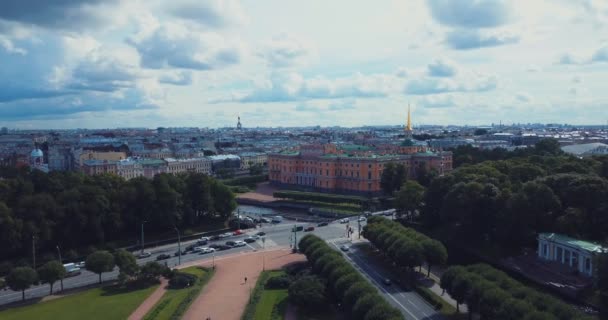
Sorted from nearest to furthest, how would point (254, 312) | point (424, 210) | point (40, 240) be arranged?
point (254, 312)
point (40, 240)
point (424, 210)

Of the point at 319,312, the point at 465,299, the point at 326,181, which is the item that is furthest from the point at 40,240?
the point at 326,181

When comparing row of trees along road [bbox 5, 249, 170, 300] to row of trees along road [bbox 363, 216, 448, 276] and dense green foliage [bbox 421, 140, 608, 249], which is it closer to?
row of trees along road [bbox 363, 216, 448, 276]

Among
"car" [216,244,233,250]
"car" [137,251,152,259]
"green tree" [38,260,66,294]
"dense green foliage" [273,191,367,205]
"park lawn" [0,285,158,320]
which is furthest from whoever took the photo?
"dense green foliage" [273,191,367,205]

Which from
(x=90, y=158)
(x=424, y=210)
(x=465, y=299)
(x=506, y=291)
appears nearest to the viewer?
(x=506, y=291)

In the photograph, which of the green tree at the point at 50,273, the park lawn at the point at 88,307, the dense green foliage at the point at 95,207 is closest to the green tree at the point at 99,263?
the park lawn at the point at 88,307

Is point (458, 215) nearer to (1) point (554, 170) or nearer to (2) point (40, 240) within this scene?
(1) point (554, 170)

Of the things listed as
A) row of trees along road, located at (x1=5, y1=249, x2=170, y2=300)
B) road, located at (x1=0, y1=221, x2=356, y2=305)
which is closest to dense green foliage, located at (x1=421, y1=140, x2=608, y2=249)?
road, located at (x1=0, y1=221, x2=356, y2=305)
